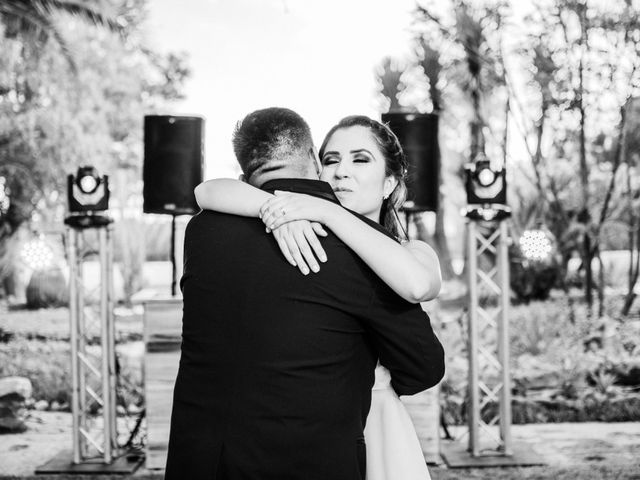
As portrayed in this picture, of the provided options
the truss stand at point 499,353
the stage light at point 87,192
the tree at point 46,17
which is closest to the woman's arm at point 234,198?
the stage light at point 87,192

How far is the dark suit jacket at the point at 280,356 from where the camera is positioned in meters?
1.13

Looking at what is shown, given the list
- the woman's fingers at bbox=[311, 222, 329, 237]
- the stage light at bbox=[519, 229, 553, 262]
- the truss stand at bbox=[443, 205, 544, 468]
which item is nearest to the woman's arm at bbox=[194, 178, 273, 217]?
the woman's fingers at bbox=[311, 222, 329, 237]

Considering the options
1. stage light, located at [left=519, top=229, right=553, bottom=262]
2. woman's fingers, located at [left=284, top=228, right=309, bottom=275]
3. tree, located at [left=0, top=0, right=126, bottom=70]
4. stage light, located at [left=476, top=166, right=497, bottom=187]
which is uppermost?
tree, located at [left=0, top=0, right=126, bottom=70]

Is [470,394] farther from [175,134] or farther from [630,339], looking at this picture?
[630,339]

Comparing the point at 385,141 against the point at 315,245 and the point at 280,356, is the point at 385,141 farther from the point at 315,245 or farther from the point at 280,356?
the point at 280,356

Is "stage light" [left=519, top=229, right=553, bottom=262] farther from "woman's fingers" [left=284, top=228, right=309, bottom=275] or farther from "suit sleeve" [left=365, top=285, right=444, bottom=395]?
"woman's fingers" [left=284, top=228, right=309, bottom=275]

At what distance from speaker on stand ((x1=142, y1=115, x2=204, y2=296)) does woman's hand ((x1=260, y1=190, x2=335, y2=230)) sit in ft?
9.33

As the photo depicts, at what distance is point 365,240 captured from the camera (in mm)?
1165

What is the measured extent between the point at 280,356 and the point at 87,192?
122 inches

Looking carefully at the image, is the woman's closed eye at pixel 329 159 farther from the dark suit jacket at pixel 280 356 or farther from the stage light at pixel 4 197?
the stage light at pixel 4 197

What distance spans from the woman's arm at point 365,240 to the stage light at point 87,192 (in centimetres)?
294

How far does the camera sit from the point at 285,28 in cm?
775

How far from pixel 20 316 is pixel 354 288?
34.0 ft

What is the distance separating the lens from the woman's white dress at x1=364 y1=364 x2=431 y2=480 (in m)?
1.42
